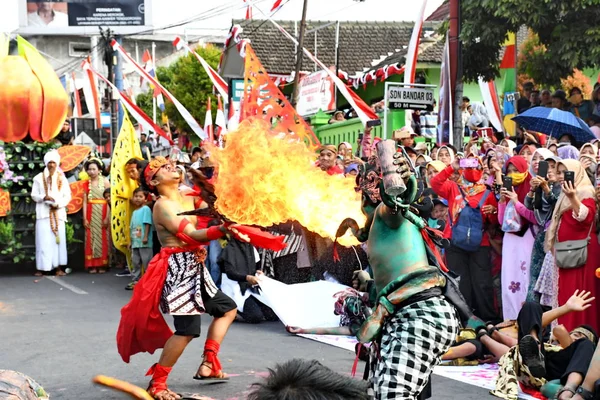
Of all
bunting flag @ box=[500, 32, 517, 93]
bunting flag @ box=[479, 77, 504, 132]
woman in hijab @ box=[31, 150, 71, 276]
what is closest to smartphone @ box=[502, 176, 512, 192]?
bunting flag @ box=[479, 77, 504, 132]

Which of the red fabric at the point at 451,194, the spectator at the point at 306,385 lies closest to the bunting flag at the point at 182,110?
the red fabric at the point at 451,194

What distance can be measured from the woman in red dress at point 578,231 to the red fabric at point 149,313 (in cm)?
333

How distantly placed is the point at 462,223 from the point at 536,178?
1175mm

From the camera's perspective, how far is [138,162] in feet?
41.8

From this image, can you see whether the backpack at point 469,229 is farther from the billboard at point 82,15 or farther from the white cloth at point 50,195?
the billboard at point 82,15

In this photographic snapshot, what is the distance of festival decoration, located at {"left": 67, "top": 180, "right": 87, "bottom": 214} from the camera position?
14.6 m

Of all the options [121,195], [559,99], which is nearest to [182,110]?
[121,195]

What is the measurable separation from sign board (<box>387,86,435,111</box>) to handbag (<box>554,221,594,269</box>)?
3364mm

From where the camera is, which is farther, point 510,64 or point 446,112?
point 510,64

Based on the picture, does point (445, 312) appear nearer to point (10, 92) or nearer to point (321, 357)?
point (321, 357)

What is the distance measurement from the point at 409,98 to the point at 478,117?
5.77 metres

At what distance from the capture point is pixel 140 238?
A: 41.7 ft

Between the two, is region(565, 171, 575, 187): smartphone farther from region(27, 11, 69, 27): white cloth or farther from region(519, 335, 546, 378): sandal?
region(27, 11, 69, 27): white cloth

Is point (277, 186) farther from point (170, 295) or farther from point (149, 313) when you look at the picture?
point (149, 313)
